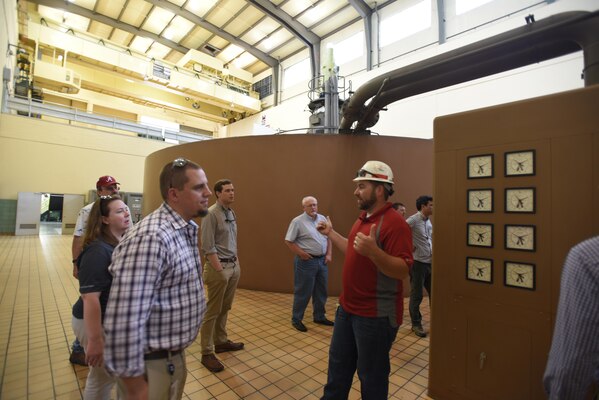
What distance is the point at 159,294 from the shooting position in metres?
1.03

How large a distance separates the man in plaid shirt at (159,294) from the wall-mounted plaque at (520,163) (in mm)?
1759

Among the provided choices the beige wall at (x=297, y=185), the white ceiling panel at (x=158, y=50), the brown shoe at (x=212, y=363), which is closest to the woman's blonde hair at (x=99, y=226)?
the brown shoe at (x=212, y=363)

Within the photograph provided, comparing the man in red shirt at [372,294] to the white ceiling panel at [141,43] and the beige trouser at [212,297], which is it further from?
the white ceiling panel at [141,43]

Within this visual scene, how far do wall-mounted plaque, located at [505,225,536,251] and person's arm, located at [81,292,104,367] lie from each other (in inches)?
84.7

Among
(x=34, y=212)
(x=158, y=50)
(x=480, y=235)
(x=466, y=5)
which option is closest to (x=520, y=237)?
(x=480, y=235)

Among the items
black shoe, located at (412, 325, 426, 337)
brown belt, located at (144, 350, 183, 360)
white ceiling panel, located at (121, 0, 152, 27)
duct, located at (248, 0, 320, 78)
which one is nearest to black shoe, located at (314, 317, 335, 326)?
black shoe, located at (412, 325, 426, 337)

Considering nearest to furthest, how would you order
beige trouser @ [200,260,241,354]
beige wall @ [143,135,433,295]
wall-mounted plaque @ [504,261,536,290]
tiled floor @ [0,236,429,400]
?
wall-mounted plaque @ [504,261,536,290] → tiled floor @ [0,236,429,400] → beige trouser @ [200,260,241,354] → beige wall @ [143,135,433,295]

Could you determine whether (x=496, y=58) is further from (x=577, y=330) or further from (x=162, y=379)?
(x=162, y=379)

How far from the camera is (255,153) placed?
16.2ft

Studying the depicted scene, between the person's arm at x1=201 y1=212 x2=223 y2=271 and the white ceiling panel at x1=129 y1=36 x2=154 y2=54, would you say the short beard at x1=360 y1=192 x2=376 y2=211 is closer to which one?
the person's arm at x1=201 y1=212 x2=223 y2=271

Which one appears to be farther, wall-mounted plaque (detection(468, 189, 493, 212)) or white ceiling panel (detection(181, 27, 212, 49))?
white ceiling panel (detection(181, 27, 212, 49))

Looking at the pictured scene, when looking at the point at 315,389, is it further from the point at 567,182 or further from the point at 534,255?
the point at 567,182

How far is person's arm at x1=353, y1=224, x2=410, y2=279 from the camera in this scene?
4.59ft

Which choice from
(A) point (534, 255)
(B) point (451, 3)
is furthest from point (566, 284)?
(B) point (451, 3)
